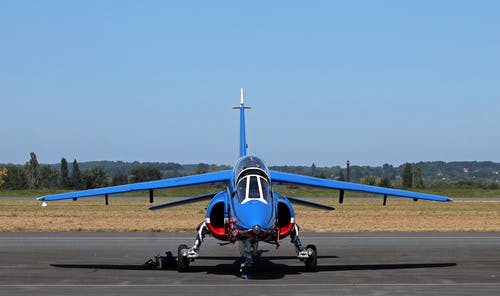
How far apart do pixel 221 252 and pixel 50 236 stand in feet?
28.3

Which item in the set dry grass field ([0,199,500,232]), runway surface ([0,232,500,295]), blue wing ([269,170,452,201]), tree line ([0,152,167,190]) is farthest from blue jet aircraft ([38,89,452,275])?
tree line ([0,152,167,190])

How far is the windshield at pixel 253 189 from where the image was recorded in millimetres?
18578

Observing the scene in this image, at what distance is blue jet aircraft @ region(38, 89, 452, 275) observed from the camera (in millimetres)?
18141

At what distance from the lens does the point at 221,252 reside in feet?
85.4

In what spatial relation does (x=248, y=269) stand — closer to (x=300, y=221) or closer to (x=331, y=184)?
(x=331, y=184)

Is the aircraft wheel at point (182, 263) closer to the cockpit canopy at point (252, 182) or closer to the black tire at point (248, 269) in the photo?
the black tire at point (248, 269)

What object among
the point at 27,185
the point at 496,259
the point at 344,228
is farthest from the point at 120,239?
the point at 27,185

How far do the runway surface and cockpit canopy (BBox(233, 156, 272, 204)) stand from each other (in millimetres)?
1731

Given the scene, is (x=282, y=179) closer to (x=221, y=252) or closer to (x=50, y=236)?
(x=221, y=252)

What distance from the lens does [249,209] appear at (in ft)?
59.6

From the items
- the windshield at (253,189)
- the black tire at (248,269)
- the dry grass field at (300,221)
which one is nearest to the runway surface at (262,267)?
the black tire at (248,269)

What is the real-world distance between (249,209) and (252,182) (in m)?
0.95

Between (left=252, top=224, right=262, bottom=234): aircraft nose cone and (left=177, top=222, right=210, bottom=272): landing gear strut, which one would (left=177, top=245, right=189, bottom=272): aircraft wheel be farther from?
(left=252, top=224, right=262, bottom=234): aircraft nose cone

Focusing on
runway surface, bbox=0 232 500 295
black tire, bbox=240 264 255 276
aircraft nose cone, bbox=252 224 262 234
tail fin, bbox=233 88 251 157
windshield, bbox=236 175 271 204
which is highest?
tail fin, bbox=233 88 251 157
